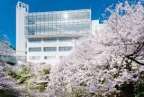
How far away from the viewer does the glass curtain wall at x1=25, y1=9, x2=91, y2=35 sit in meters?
45.7

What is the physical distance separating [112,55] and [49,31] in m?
40.3

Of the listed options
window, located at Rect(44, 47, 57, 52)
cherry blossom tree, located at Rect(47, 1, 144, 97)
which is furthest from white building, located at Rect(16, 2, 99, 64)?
cherry blossom tree, located at Rect(47, 1, 144, 97)

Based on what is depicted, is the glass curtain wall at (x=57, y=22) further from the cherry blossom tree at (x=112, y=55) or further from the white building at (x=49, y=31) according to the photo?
the cherry blossom tree at (x=112, y=55)

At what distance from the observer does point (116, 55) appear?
7195 millimetres

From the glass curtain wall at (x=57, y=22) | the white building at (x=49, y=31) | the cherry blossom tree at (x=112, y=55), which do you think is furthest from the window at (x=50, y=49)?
the cherry blossom tree at (x=112, y=55)

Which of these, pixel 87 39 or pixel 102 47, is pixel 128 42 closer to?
pixel 102 47

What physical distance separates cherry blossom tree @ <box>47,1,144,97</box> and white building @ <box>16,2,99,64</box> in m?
30.4

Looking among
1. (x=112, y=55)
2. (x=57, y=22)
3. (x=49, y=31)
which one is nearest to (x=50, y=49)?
(x=49, y=31)

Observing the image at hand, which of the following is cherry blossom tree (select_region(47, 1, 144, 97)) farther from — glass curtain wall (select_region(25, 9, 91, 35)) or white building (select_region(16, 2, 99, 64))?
glass curtain wall (select_region(25, 9, 91, 35))

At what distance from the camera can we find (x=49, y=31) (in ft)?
154

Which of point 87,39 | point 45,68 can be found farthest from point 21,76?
point 87,39

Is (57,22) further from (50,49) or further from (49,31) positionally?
(50,49)

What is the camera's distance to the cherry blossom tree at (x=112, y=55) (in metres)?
6.40

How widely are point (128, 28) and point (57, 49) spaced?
3476 cm
